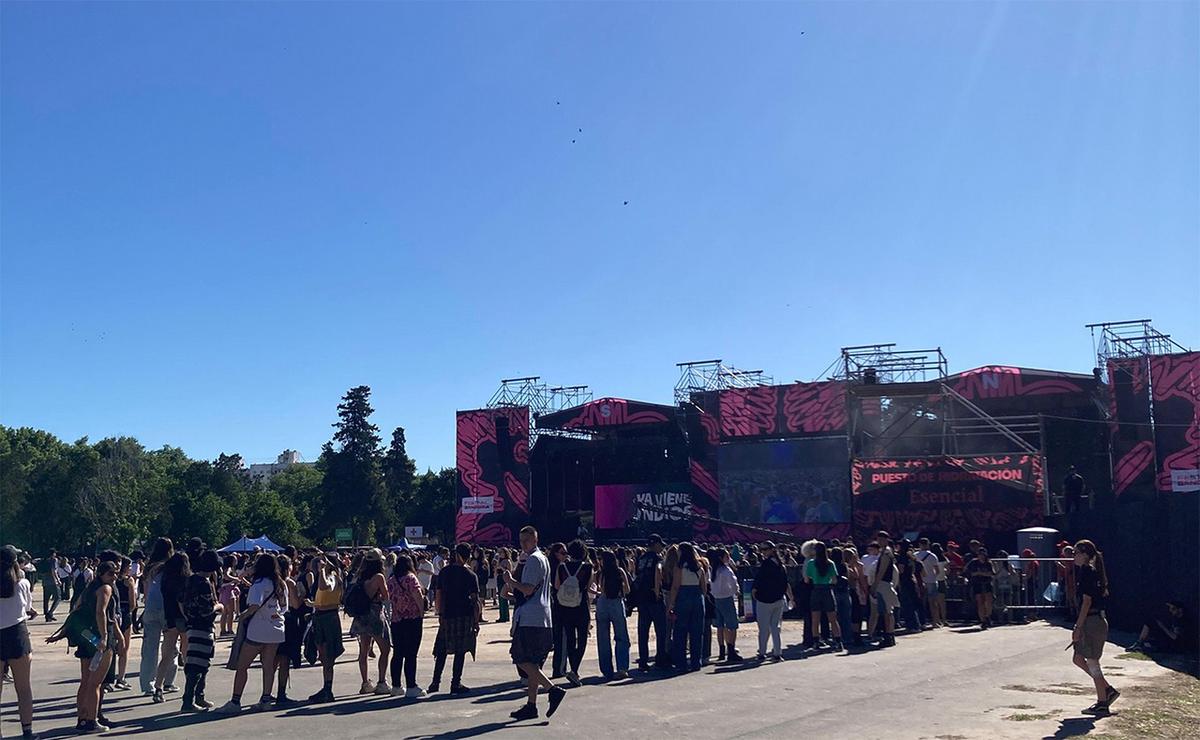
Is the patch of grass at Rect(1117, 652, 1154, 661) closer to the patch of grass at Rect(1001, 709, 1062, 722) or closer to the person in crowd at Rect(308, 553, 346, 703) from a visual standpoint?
the patch of grass at Rect(1001, 709, 1062, 722)

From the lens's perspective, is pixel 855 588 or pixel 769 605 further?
pixel 855 588

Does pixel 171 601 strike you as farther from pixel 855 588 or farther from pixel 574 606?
pixel 855 588

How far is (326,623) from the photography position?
11.0 meters

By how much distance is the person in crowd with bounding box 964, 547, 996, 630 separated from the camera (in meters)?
19.2

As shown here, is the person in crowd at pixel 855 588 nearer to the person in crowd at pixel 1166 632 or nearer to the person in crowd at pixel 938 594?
the person in crowd at pixel 938 594

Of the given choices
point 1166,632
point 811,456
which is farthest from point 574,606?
point 811,456

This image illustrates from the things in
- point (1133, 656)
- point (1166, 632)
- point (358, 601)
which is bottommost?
point (1133, 656)

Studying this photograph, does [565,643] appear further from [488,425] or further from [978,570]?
[488,425]

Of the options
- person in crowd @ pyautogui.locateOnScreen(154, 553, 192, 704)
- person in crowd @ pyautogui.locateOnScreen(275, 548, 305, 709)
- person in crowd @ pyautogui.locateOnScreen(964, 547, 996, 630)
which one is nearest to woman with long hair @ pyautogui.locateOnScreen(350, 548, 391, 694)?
person in crowd @ pyautogui.locateOnScreen(275, 548, 305, 709)

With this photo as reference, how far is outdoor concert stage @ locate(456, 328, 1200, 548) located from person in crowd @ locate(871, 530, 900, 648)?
16.8 meters

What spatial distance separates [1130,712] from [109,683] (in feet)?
36.5

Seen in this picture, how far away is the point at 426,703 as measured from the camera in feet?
34.4

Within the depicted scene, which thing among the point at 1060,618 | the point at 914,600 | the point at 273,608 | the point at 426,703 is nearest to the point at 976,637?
the point at 914,600

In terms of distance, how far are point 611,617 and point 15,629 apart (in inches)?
251
